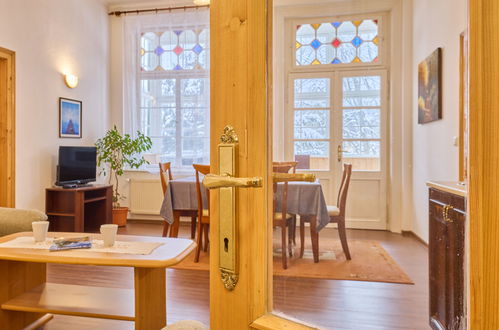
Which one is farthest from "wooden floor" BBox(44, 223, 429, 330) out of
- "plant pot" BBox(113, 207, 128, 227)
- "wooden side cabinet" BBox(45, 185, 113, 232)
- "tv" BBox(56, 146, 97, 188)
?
"plant pot" BBox(113, 207, 128, 227)

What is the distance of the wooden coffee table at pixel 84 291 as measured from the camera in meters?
1.60

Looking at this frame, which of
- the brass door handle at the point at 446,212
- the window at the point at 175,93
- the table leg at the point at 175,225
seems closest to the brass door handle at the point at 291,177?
the brass door handle at the point at 446,212

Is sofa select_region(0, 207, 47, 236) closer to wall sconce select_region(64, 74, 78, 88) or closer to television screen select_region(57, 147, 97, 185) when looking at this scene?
television screen select_region(57, 147, 97, 185)

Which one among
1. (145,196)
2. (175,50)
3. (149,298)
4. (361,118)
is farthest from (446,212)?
(175,50)

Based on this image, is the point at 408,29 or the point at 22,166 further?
the point at 22,166

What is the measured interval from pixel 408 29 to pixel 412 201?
49cm

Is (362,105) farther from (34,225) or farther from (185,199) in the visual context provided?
(185,199)

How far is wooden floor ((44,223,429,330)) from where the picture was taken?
720mm

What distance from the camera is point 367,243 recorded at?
796 millimetres

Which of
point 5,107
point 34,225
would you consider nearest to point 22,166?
point 5,107

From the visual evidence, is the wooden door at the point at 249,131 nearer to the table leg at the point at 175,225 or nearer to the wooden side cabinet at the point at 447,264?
the wooden side cabinet at the point at 447,264

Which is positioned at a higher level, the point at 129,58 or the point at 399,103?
the point at 129,58

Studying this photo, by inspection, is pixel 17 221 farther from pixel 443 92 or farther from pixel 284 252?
pixel 443 92

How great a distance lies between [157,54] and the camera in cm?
564
